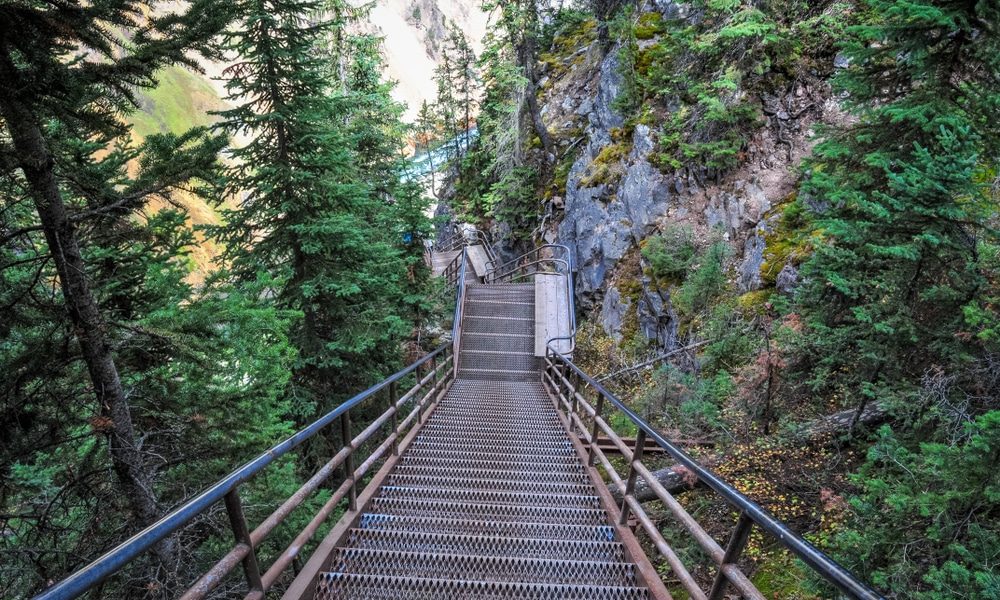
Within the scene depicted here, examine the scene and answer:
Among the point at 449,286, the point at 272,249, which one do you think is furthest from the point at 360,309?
the point at 449,286

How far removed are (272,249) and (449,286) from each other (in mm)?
10389

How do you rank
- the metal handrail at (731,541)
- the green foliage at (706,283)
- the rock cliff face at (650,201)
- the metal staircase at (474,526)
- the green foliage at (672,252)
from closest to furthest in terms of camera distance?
the metal handrail at (731,541) → the metal staircase at (474,526) → the green foliage at (706,283) → the rock cliff face at (650,201) → the green foliage at (672,252)

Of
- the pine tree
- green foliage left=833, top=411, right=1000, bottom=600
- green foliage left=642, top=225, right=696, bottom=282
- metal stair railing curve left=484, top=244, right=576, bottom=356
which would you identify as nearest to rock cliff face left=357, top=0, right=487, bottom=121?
metal stair railing curve left=484, top=244, right=576, bottom=356

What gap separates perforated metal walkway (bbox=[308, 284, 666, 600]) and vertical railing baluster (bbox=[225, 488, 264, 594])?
31.8 inches

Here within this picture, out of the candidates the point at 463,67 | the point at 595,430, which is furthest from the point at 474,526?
the point at 463,67

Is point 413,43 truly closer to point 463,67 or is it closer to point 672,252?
point 463,67

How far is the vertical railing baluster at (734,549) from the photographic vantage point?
6.39 feet

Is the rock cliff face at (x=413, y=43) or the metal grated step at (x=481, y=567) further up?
the rock cliff face at (x=413, y=43)

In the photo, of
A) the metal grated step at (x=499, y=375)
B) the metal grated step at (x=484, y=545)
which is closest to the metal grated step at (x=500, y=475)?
the metal grated step at (x=484, y=545)

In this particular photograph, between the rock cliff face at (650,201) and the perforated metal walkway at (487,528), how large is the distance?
5.07 meters

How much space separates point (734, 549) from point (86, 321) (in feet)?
15.6

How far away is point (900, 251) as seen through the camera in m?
3.57

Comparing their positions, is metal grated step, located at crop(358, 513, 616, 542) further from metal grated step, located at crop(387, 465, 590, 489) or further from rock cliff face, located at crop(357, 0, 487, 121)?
rock cliff face, located at crop(357, 0, 487, 121)

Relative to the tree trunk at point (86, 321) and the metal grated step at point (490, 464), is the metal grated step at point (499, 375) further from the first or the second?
the tree trunk at point (86, 321)
